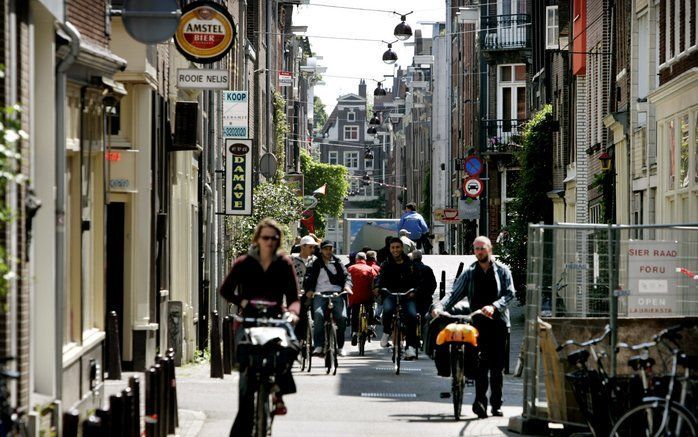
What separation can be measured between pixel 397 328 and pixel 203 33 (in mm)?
5020

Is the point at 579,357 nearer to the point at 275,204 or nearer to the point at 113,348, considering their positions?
the point at 113,348

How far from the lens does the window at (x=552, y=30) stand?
46000 mm

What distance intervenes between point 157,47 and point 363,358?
670 cm

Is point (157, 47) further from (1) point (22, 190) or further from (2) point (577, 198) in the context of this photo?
(2) point (577, 198)

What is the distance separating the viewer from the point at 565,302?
1395 centimetres

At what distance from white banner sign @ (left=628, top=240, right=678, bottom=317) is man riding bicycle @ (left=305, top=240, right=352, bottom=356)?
9.23m

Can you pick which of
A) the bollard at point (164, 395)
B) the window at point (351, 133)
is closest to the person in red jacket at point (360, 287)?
the bollard at point (164, 395)

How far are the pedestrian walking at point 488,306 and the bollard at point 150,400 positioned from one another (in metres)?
5.05

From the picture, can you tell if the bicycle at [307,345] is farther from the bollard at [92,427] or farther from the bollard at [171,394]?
the bollard at [92,427]

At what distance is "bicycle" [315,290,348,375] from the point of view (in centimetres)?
2116

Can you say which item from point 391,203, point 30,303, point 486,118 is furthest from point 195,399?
point 391,203

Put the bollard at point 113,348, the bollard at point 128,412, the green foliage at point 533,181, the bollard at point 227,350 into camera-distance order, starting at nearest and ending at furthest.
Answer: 1. the bollard at point 128,412
2. the bollard at point 113,348
3. the bollard at point 227,350
4. the green foliage at point 533,181

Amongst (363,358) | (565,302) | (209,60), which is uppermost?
(209,60)

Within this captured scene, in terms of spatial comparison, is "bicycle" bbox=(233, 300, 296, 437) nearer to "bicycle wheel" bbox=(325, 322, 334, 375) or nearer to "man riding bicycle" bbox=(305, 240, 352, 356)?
"bicycle wheel" bbox=(325, 322, 334, 375)
